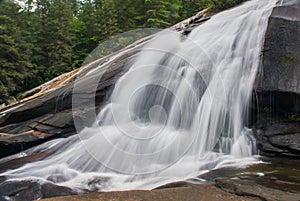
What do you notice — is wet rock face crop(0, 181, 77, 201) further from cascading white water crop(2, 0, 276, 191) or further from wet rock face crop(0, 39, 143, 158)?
wet rock face crop(0, 39, 143, 158)

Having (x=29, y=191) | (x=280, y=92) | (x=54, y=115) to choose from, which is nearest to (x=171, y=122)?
(x=280, y=92)

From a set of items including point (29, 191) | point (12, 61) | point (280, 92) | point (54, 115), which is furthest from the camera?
point (12, 61)

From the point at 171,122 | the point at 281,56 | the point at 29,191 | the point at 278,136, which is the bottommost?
the point at 29,191

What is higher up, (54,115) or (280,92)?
(280,92)

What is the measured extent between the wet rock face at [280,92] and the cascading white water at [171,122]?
288 mm

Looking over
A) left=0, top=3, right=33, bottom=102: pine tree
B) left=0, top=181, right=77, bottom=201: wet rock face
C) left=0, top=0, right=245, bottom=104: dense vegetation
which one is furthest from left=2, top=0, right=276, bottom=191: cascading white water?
left=0, top=0, right=245, bottom=104: dense vegetation

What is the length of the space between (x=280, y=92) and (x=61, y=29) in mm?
21864

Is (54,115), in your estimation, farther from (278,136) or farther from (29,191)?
(278,136)

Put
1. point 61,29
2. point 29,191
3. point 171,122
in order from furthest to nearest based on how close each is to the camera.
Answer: point 61,29
point 171,122
point 29,191

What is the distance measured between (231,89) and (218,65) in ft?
3.41

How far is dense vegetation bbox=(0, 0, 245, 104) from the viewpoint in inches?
831

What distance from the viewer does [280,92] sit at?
20.7 feet

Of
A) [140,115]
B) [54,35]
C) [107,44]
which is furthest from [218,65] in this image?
[54,35]

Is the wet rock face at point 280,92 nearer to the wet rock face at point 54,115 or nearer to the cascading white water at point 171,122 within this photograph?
the cascading white water at point 171,122
